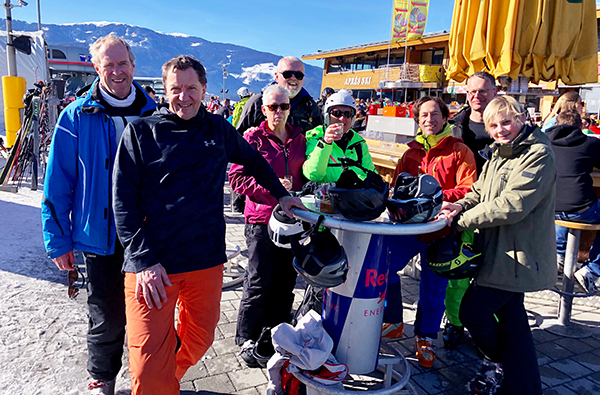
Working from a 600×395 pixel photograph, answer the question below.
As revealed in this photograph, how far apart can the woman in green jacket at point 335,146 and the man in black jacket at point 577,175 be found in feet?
6.89

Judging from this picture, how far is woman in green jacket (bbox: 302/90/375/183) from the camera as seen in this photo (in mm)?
2713

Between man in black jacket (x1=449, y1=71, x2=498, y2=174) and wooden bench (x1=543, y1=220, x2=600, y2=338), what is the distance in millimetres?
1034

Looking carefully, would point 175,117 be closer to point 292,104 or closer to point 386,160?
point 292,104

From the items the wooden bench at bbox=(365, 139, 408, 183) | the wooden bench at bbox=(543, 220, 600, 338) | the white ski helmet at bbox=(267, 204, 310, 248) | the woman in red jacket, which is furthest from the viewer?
the wooden bench at bbox=(365, 139, 408, 183)

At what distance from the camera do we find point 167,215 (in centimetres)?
207

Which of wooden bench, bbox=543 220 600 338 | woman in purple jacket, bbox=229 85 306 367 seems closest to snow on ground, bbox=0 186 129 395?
woman in purple jacket, bbox=229 85 306 367

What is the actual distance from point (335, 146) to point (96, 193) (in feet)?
5.15

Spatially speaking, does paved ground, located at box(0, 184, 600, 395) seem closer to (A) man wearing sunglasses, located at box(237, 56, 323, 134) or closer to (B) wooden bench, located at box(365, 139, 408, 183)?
(B) wooden bench, located at box(365, 139, 408, 183)

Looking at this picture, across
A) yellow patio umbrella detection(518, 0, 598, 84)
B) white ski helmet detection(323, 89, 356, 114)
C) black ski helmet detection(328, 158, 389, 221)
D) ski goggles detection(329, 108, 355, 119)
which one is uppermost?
yellow patio umbrella detection(518, 0, 598, 84)

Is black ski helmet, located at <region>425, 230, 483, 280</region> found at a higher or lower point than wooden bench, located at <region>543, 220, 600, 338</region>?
higher

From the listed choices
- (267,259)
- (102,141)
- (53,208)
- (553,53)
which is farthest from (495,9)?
(53,208)

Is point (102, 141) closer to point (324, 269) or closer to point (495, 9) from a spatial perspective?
point (324, 269)

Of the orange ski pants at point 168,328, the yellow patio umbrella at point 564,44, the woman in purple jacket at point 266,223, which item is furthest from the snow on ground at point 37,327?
the yellow patio umbrella at point 564,44

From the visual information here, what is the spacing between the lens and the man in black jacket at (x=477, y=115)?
3.48 m
